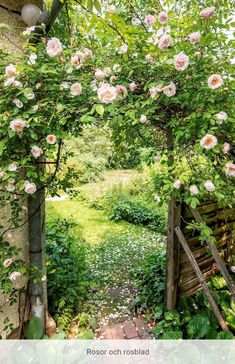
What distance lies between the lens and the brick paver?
2287 mm

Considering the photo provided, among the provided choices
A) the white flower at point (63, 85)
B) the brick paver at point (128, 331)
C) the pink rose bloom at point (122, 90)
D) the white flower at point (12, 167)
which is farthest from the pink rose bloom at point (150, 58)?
the brick paver at point (128, 331)

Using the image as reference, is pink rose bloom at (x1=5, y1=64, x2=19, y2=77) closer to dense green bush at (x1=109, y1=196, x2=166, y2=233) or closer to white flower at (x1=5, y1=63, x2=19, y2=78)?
white flower at (x1=5, y1=63, x2=19, y2=78)

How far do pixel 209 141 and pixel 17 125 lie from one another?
1.03 metres

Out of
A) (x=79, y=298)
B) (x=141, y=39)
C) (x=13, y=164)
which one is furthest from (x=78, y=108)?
(x=79, y=298)

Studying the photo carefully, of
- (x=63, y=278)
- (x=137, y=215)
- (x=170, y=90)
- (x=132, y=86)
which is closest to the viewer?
(x=170, y=90)

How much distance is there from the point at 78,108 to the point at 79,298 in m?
1.93

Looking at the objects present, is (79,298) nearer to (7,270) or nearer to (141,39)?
(7,270)

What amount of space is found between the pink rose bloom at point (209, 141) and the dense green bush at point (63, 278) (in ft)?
5.58

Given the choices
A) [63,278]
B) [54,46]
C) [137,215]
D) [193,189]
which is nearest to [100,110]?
[54,46]

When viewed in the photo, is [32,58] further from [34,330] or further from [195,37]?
[34,330]

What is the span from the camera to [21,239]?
1997 mm

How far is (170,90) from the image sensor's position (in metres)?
1.40

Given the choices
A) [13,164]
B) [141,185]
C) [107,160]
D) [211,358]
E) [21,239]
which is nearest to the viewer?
[13,164]

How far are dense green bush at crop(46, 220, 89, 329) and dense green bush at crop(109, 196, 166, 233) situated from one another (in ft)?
8.24
